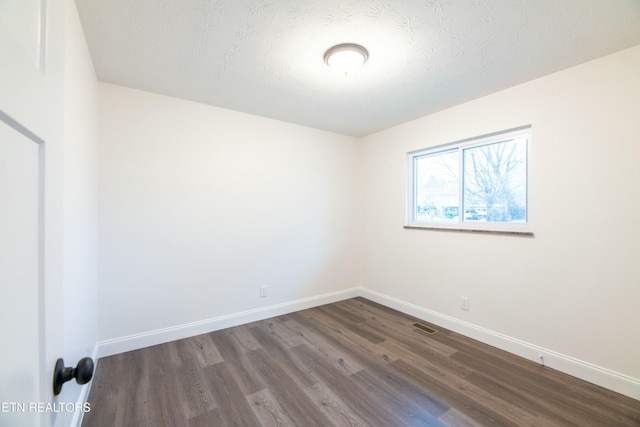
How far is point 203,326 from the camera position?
2.76m

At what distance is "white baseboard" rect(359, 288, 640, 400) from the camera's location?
1842mm

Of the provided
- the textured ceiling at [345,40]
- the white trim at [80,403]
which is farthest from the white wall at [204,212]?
the white trim at [80,403]

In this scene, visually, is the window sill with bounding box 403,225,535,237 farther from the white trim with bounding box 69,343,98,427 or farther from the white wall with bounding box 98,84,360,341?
the white trim with bounding box 69,343,98,427

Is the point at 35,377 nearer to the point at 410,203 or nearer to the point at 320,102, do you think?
the point at 320,102

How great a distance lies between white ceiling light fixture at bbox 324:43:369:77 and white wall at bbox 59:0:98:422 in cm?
145

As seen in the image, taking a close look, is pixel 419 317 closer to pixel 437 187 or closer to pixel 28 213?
pixel 437 187

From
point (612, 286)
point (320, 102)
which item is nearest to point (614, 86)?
point (612, 286)

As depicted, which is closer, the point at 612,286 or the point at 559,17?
the point at 559,17

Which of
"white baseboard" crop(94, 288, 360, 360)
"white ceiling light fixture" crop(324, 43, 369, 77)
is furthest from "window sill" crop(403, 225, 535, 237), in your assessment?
"white ceiling light fixture" crop(324, 43, 369, 77)

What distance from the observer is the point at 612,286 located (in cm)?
190

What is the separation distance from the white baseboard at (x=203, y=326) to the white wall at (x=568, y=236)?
1568mm

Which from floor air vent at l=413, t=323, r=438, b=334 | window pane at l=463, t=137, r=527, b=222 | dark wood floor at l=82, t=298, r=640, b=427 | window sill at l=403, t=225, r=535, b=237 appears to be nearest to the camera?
dark wood floor at l=82, t=298, r=640, b=427

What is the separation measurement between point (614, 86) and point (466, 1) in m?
1.38

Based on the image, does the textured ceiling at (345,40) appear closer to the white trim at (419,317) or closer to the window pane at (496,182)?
the window pane at (496,182)
